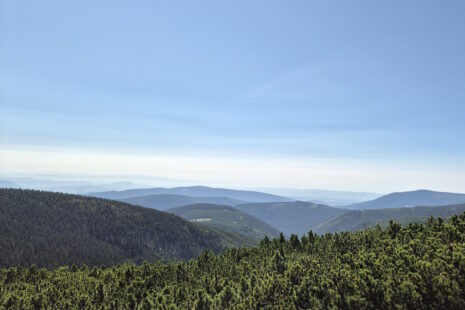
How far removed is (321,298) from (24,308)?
5698 centimetres

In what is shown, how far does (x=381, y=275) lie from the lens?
33.7 m

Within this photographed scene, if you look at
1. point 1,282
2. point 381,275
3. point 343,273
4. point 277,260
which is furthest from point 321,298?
point 1,282

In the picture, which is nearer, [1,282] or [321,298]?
[321,298]

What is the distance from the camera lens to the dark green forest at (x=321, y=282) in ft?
88.9

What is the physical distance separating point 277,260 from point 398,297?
3527 centimetres

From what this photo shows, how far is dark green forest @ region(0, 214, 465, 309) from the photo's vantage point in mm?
27097

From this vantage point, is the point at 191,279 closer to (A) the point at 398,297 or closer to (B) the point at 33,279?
(A) the point at 398,297

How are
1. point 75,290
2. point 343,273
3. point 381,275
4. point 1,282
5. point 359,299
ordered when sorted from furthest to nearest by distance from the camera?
point 1,282 → point 75,290 → point 343,273 → point 381,275 → point 359,299

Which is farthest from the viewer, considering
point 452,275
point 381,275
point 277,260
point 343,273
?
point 277,260

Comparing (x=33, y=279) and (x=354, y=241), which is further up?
(x=354, y=241)

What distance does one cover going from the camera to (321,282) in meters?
36.5

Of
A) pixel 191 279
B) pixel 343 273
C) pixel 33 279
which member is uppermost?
pixel 343 273

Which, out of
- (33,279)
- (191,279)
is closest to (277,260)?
(191,279)

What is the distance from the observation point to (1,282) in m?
96.9
